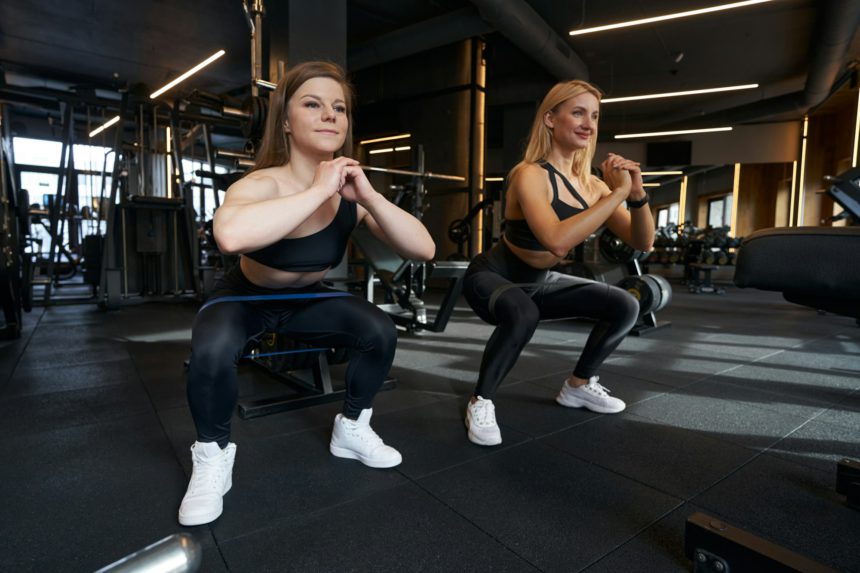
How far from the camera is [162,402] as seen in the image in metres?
1.93

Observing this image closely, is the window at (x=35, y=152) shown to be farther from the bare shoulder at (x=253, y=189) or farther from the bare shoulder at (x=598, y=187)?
the bare shoulder at (x=598, y=187)

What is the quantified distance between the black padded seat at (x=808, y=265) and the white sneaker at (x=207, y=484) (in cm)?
115

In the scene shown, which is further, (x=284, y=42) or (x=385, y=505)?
(x=284, y=42)

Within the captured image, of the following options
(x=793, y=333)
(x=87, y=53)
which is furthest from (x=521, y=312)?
(x=87, y=53)

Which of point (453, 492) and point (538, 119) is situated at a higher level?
point (538, 119)

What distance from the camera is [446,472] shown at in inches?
53.0

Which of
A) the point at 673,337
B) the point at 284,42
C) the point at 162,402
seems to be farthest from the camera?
the point at 284,42

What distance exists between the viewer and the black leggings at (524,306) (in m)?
1.60

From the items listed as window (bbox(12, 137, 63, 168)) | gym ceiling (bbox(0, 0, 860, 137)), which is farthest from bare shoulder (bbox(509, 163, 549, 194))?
window (bbox(12, 137, 63, 168))

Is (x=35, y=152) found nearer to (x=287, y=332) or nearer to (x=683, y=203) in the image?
(x=287, y=332)

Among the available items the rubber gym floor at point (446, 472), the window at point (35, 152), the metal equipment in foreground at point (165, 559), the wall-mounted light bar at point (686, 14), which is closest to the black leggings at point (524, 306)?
the rubber gym floor at point (446, 472)

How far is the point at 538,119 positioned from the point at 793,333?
3165mm

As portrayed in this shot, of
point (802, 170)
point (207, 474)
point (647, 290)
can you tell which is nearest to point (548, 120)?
point (207, 474)

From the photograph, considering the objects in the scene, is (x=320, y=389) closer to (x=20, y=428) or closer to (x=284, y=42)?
(x=20, y=428)
